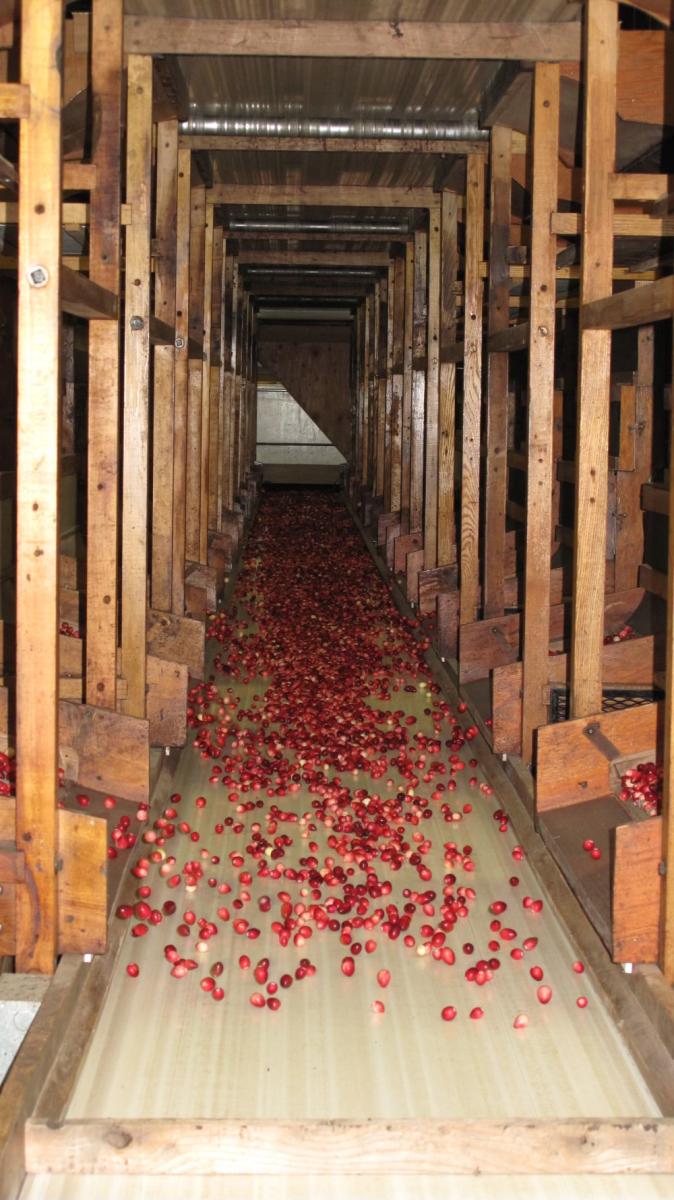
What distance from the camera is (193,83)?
5.84 m

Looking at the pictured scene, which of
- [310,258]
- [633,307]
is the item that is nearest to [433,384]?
[310,258]

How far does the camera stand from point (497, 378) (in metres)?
6.15

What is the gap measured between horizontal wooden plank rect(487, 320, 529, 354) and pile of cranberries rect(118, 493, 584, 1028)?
1652 mm

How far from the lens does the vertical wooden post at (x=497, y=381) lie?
5996 mm

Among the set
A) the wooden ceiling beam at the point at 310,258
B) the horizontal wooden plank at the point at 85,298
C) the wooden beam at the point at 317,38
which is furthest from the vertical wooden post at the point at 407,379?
the horizontal wooden plank at the point at 85,298

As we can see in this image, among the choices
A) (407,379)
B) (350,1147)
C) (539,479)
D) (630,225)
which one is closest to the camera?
(350,1147)

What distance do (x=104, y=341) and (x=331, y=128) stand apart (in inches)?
104

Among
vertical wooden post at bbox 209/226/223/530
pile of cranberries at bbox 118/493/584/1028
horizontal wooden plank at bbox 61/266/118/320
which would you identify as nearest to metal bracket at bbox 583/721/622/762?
pile of cranberries at bbox 118/493/584/1028

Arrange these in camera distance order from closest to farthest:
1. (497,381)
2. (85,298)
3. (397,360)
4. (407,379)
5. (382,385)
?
(85,298), (497,381), (407,379), (397,360), (382,385)

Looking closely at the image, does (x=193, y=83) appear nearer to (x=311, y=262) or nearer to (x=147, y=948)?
(x=147, y=948)

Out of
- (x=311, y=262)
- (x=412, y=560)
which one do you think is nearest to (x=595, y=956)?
(x=412, y=560)

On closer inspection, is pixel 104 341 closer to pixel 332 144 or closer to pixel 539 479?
pixel 539 479

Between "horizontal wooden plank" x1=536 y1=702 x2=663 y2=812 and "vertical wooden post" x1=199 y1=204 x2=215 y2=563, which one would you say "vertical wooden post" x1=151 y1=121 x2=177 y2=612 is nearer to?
"vertical wooden post" x1=199 y1=204 x2=215 y2=563

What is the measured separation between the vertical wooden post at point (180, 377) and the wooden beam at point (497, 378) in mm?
1511
